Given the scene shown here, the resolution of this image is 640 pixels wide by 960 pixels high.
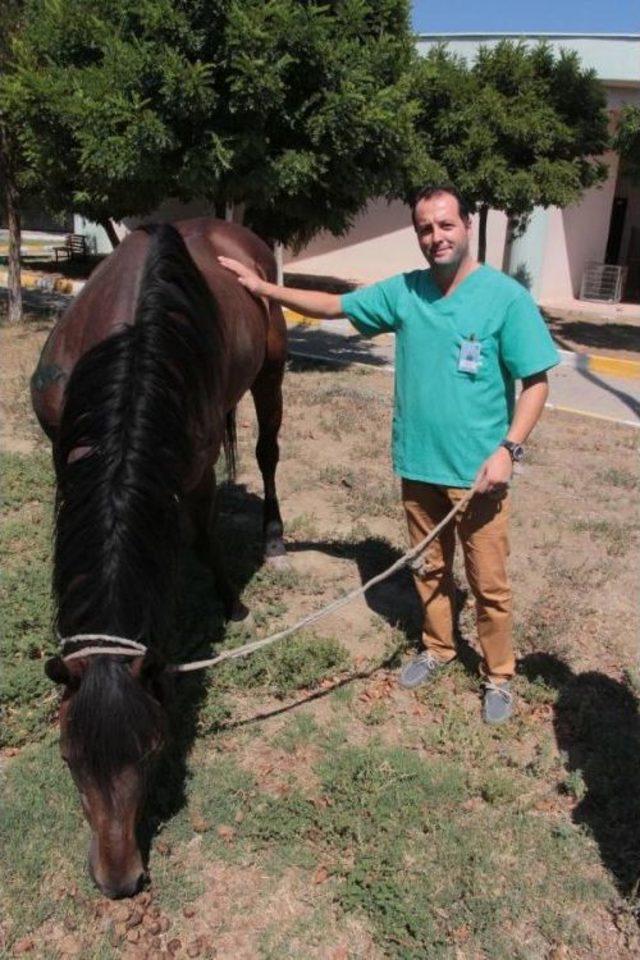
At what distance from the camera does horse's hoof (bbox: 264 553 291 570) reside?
416cm

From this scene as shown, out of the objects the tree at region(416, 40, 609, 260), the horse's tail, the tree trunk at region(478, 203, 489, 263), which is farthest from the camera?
the tree trunk at region(478, 203, 489, 263)

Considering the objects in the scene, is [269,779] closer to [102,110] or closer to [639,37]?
[102,110]

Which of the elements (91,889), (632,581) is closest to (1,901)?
(91,889)

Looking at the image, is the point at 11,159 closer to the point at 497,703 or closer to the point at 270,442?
the point at 270,442

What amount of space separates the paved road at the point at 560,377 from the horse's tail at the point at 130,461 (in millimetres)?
5734

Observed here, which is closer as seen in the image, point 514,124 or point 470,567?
point 470,567

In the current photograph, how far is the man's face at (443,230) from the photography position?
2.46 meters

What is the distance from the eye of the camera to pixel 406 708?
A: 3098 millimetres

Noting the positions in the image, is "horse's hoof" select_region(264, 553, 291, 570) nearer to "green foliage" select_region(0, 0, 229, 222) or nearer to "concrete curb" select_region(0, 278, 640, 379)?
"concrete curb" select_region(0, 278, 640, 379)

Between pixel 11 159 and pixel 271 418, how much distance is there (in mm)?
7922

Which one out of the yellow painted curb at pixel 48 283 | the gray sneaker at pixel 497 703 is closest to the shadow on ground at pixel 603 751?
the gray sneaker at pixel 497 703

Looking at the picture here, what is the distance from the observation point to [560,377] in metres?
9.43

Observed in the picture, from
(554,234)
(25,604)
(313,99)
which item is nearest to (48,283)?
(313,99)

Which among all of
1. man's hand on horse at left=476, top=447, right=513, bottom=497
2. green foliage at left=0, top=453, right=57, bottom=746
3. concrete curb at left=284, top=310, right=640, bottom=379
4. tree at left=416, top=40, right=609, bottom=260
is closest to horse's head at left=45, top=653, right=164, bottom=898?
green foliage at left=0, top=453, right=57, bottom=746
